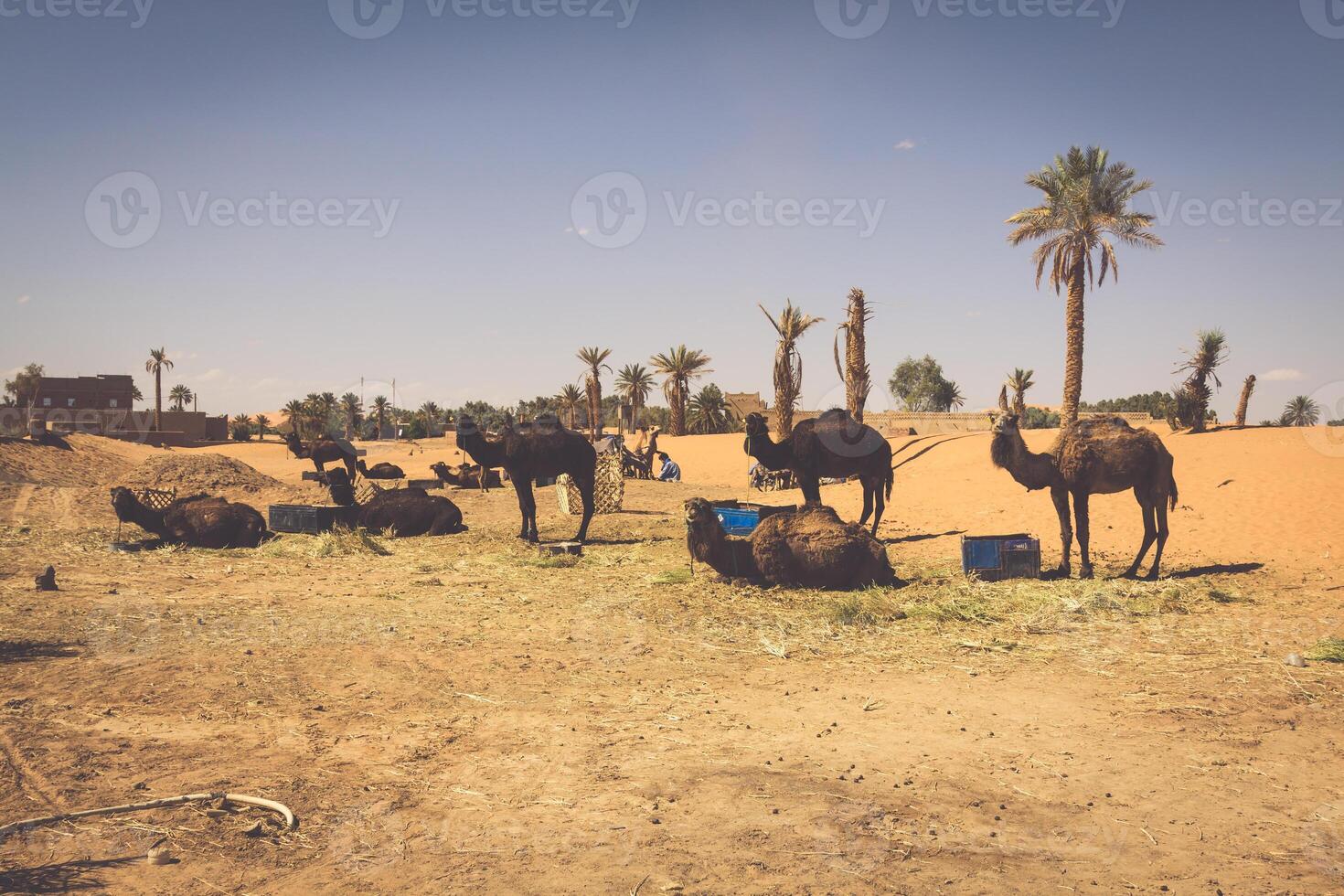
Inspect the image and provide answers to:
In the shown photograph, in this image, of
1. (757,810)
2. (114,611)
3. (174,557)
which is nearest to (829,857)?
(757,810)

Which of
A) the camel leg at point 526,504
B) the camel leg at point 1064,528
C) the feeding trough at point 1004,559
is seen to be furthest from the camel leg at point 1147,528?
the camel leg at point 526,504

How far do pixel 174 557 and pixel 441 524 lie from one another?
526cm

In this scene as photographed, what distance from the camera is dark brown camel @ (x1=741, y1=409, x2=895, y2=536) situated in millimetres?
15125

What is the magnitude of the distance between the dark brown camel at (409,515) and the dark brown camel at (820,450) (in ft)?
23.3

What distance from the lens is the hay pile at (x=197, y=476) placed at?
2172 centimetres

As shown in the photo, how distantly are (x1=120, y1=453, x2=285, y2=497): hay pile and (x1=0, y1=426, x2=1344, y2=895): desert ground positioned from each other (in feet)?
31.5

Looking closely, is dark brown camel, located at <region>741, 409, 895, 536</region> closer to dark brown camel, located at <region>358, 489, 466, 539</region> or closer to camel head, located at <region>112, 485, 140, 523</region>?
dark brown camel, located at <region>358, 489, 466, 539</region>

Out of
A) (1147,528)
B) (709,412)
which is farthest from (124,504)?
(709,412)

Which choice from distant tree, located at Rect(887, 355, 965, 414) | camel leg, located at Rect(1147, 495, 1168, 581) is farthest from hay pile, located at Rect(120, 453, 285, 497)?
distant tree, located at Rect(887, 355, 965, 414)

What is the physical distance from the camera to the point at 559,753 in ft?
18.6

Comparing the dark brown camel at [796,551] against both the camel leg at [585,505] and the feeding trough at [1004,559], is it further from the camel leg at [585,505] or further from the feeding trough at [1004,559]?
the camel leg at [585,505]

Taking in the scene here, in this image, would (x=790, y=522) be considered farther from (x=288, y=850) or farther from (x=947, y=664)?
(x=288, y=850)

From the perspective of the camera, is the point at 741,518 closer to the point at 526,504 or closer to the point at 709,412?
the point at 526,504

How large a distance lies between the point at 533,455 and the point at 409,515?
3155 millimetres
